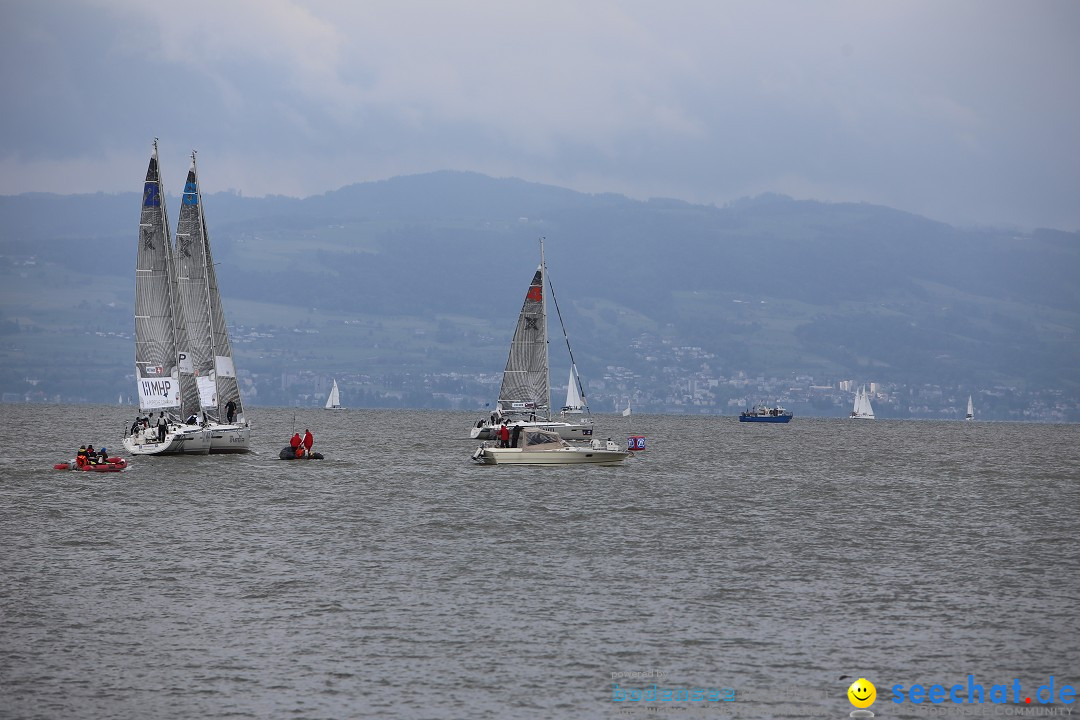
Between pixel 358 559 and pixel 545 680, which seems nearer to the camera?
pixel 545 680

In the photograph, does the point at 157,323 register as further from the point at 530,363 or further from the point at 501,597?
the point at 501,597

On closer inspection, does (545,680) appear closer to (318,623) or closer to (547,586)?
(318,623)

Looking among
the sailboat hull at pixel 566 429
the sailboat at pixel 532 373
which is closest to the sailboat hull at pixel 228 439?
the sailboat hull at pixel 566 429

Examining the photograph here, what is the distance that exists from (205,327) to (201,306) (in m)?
1.34

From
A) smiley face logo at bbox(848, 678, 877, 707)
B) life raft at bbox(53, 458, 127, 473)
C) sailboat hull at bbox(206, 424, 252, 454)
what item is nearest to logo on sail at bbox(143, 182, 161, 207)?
sailboat hull at bbox(206, 424, 252, 454)

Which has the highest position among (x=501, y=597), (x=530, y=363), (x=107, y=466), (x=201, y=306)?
(x=201, y=306)

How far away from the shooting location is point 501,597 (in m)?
34.5

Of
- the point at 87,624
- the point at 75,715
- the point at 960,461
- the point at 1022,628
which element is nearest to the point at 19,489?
the point at 87,624

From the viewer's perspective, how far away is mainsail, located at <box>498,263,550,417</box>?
10262 centimetres

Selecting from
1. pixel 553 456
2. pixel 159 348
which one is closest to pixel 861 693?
pixel 553 456

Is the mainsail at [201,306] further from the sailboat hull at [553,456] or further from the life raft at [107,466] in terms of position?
the sailboat hull at [553,456]

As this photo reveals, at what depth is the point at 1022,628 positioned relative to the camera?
3094cm

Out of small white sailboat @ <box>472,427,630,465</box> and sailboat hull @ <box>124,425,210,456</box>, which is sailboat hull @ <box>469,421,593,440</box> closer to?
small white sailboat @ <box>472,427,630,465</box>

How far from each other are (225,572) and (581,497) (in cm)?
2650
